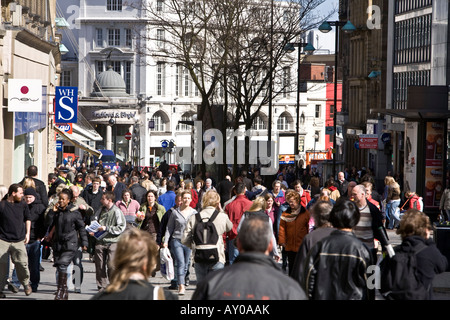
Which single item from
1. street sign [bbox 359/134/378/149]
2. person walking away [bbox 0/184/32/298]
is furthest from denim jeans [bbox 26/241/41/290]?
street sign [bbox 359/134/378/149]

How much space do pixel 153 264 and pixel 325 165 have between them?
44807 mm

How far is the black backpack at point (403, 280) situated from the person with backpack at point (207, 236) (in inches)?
183

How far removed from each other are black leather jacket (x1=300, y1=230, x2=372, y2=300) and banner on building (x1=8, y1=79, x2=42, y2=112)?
1612 centimetres

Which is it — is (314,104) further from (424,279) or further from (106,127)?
(424,279)

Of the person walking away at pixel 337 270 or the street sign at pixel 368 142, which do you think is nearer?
the person walking away at pixel 337 270

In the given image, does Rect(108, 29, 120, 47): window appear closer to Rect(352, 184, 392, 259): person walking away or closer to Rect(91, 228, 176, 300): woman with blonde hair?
Rect(352, 184, 392, 259): person walking away

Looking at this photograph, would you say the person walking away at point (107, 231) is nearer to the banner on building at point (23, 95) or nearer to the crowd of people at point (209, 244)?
the crowd of people at point (209, 244)

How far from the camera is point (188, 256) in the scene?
14.4 meters

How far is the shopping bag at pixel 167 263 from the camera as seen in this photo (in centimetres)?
1398

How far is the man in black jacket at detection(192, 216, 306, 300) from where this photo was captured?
5.75 m

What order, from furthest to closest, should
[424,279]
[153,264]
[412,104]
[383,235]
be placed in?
[412,104] < [383,235] < [424,279] < [153,264]

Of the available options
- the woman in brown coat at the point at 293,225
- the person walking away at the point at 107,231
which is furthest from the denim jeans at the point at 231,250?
the woman in brown coat at the point at 293,225

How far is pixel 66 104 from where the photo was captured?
3356 centimetres

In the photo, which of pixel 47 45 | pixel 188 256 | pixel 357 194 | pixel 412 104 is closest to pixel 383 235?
pixel 357 194
